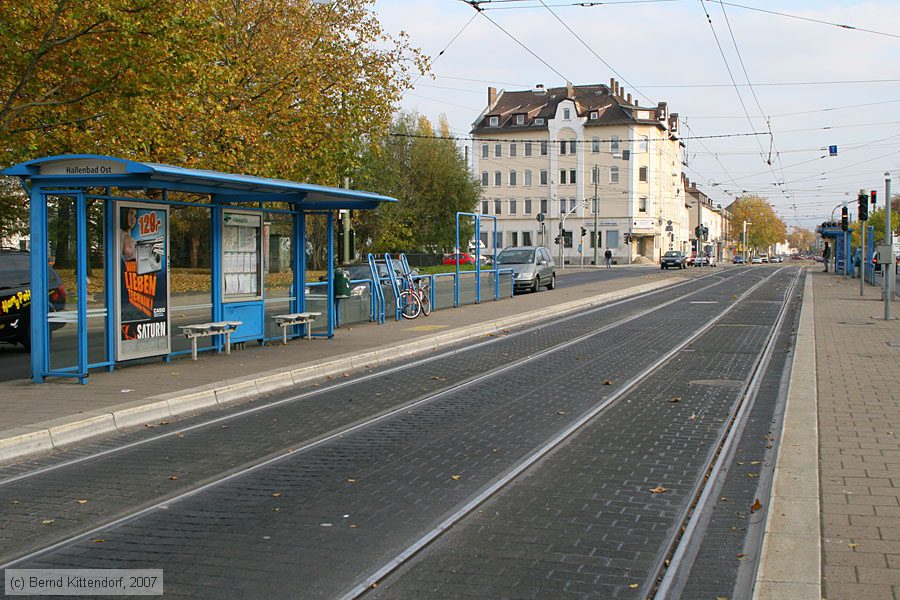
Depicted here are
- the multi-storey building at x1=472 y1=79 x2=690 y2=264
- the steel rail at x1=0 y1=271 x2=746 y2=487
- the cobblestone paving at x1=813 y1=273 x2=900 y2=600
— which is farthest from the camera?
the multi-storey building at x1=472 y1=79 x2=690 y2=264

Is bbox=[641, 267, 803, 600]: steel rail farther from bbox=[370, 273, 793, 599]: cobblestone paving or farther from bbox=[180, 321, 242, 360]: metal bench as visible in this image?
bbox=[180, 321, 242, 360]: metal bench

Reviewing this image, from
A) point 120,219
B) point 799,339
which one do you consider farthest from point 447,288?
point 120,219

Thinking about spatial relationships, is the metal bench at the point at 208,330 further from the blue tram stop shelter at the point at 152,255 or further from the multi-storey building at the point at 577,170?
the multi-storey building at the point at 577,170

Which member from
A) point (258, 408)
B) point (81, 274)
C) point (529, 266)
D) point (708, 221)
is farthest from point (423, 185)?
point (708, 221)

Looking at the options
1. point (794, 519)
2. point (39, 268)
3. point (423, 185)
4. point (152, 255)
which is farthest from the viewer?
point (423, 185)

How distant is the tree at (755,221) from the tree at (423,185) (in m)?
90.2

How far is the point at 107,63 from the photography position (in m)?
16.3

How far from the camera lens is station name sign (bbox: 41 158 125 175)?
10440mm

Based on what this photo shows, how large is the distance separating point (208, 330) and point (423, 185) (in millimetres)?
43926

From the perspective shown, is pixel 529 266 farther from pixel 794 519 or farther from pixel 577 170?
pixel 577 170

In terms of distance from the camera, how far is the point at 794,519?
5430 millimetres

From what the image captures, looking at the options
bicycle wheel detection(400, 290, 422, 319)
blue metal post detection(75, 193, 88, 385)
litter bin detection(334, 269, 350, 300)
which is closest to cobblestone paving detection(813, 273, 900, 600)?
blue metal post detection(75, 193, 88, 385)

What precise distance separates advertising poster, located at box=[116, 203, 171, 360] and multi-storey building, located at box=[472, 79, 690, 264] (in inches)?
2953

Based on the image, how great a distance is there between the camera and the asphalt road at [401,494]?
4.90 m
